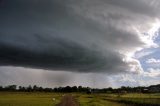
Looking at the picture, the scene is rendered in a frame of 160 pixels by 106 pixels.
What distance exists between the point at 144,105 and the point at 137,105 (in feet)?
7.60

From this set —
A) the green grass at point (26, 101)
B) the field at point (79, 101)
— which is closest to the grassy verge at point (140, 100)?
the field at point (79, 101)

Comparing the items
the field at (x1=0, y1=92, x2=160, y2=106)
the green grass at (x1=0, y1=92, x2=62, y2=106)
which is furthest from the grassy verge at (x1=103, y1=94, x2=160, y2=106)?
the green grass at (x1=0, y1=92, x2=62, y2=106)

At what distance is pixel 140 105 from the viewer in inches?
2808

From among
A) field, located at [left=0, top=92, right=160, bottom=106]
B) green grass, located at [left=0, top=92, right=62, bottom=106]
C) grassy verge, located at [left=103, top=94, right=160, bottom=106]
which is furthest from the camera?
grassy verge, located at [left=103, top=94, right=160, bottom=106]

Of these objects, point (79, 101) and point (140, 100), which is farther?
point (140, 100)

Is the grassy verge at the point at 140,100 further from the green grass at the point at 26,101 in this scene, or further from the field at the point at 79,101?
the green grass at the point at 26,101

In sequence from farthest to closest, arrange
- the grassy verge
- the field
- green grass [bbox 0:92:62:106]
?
the grassy verge < the field < green grass [bbox 0:92:62:106]

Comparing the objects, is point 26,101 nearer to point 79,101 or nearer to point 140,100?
point 79,101

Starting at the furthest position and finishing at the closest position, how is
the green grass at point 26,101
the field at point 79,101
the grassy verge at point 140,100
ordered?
1. the grassy verge at point 140,100
2. the field at point 79,101
3. the green grass at point 26,101

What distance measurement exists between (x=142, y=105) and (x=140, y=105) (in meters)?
1.12

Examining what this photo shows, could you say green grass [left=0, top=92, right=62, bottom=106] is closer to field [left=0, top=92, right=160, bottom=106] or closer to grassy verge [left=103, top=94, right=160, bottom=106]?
field [left=0, top=92, right=160, bottom=106]

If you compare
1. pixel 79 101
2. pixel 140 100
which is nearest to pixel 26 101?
pixel 79 101

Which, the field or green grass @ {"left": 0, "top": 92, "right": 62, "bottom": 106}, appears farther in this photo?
the field

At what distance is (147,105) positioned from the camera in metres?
68.9
